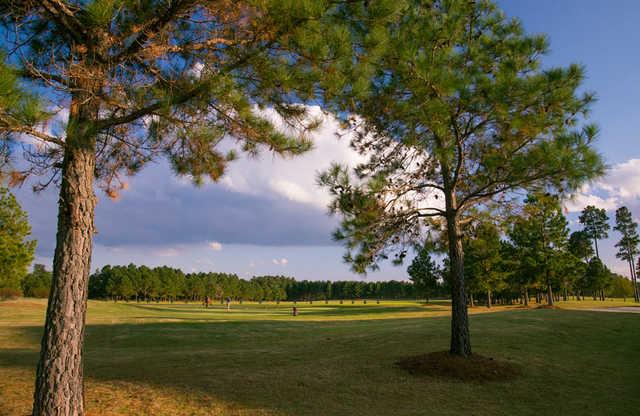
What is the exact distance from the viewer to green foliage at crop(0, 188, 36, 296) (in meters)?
27.2

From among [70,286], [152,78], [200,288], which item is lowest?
[200,288]

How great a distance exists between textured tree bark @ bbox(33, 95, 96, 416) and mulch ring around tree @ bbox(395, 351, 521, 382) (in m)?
6.78

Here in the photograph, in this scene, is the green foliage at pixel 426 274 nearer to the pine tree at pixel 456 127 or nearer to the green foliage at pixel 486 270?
the green foliage at pixel 486 270

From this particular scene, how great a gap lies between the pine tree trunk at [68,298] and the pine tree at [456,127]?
167 inches

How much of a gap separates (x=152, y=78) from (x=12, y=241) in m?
29.1

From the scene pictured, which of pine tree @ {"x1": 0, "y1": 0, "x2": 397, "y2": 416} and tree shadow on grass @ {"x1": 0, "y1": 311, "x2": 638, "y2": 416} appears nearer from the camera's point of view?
pine tree @ {"x1": 0, "y1": 0, "x2": 397, "y2": 416}

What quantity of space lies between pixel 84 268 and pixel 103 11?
318 cm

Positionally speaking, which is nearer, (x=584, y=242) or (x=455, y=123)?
(x=455, y=123)

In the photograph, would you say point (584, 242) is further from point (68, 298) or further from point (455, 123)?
point (68, 298)

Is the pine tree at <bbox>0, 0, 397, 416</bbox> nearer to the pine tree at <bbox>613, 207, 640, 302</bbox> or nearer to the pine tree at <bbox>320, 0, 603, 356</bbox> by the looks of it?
the pine tree at <bbox>320, 0, 603, 356</bbox>

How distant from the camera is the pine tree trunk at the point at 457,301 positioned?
9461mm

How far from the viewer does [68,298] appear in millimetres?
5031

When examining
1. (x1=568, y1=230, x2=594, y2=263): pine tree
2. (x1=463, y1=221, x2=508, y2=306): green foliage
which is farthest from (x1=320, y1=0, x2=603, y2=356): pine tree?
(x1=568, y1=230, x2=594, y2=263): pine tree

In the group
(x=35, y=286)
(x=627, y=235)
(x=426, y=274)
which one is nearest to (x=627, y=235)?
(x=627, y=235)
